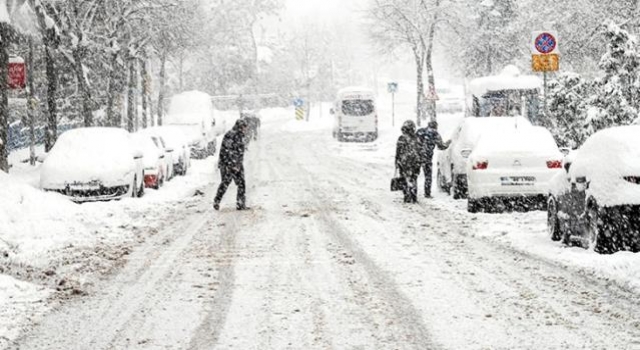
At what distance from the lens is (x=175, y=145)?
2586cm

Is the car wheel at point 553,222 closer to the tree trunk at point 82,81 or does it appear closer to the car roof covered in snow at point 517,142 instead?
the car roof covered in snow at point 517,142

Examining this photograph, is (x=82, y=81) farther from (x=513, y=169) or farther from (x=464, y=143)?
(x=513, y=169)

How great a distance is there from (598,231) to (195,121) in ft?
90.0

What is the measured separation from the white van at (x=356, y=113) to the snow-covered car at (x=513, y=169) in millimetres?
29028

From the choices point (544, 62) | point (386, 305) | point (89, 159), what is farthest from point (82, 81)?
point (386, 305)

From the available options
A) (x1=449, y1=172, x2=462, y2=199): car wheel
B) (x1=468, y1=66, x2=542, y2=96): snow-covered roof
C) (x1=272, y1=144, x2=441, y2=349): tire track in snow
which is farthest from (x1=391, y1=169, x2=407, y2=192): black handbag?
(x1=468, y1=66, x2=542, y2=96): snow-covered roof

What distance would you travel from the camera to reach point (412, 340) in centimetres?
655

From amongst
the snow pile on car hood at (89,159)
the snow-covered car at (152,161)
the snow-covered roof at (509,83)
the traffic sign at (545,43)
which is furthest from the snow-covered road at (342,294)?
the snow-covered roof at (509,83)

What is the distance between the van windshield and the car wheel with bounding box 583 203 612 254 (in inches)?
1349

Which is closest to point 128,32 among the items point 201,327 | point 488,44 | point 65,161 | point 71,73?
point 71,73

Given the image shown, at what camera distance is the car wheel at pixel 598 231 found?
10.0 metres

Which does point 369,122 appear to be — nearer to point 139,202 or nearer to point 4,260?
point 139,202

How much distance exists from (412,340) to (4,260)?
243 inches

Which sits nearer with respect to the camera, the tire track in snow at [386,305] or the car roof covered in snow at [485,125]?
the tire track in snow at [386,305]
